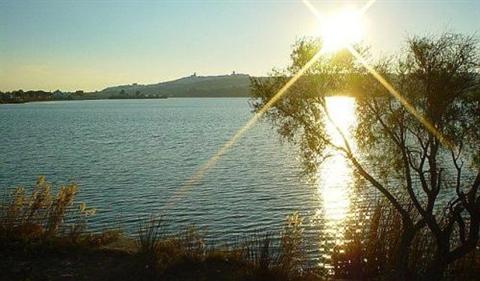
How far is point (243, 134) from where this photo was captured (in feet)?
230

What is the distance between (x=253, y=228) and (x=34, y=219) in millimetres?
9919

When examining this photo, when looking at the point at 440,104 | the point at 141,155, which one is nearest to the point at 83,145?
the point at 141,155

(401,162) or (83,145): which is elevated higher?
(401,162)

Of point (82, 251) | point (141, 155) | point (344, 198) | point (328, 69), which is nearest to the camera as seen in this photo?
point (82, 251)

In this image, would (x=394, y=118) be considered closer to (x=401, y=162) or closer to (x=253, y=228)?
(x=401, y=162)

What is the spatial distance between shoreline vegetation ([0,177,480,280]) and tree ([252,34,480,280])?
2.67 ft

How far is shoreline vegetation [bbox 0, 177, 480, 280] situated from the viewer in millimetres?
12453

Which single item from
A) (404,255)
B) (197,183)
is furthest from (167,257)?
(197,183)

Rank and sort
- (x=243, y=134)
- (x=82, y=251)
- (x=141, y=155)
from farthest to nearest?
(x=243, y=134)
(x=141, y=155)
(x=82, y=251)

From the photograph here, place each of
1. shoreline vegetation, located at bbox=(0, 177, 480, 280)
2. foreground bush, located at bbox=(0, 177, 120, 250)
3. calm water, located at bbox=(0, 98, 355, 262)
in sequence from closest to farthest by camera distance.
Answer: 1. shoreline vegetation, located at bbox=(0, 177, 480, 280)
2. foreground bush, located at bbox=(0, 177, 120, 250)
3. calm water, located at bbox=(0, 98, 355, 262)

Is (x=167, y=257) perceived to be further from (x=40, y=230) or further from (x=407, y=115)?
(x=407, y=115)

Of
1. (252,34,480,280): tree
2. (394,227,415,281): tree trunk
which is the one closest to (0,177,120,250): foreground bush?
(252,34,480,280): tree

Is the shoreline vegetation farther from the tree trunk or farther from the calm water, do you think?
the calm water

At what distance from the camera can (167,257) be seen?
1315 cm
